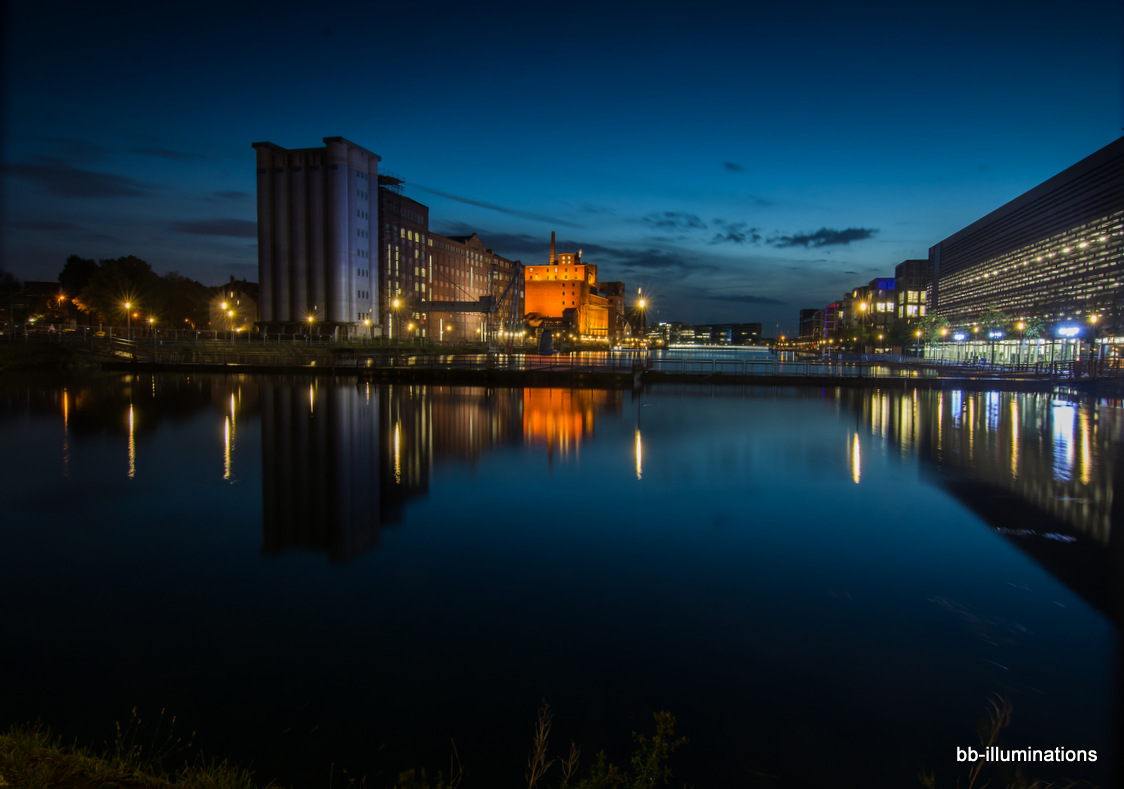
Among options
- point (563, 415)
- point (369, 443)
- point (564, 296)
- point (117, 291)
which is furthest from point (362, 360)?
point (564, 296)

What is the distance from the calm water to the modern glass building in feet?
273

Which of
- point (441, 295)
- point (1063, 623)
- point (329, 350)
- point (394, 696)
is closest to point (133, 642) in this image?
point (394, 696)

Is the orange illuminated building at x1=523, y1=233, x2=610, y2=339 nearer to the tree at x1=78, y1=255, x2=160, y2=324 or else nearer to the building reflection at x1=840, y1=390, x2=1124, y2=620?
the tree at x1=78, y1=255, x2=160, y2=324

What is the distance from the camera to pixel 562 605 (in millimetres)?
5945

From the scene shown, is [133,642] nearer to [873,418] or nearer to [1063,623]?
[1063,623]

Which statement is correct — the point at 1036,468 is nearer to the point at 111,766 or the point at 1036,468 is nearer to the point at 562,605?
the point at 562,605

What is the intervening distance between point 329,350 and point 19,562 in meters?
44.4

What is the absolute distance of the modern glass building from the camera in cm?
Answer: 8531

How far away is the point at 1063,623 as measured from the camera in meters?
5.72

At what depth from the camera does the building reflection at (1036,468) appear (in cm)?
768

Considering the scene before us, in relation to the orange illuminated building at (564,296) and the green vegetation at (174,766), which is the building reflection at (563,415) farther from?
the orange illuminated building at (564,296)

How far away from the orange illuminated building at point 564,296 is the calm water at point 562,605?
154644 millimetres

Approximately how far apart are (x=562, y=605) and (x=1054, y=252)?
427 feet

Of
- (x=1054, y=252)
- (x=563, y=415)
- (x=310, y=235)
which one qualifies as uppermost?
(x=1054, y=252)
